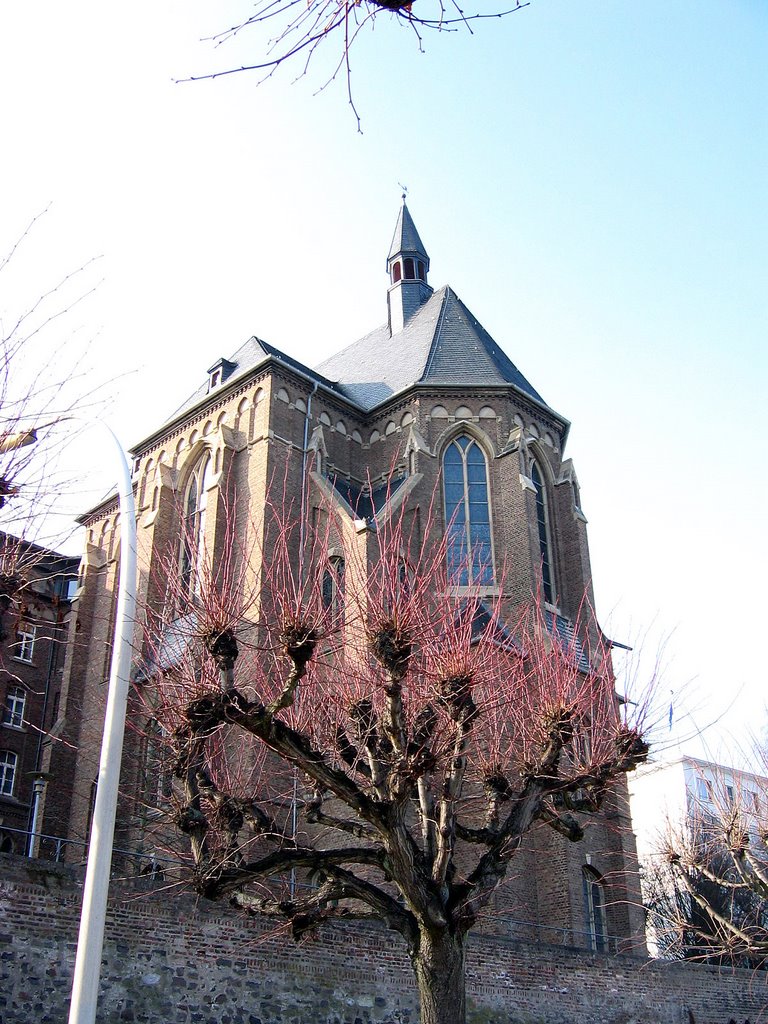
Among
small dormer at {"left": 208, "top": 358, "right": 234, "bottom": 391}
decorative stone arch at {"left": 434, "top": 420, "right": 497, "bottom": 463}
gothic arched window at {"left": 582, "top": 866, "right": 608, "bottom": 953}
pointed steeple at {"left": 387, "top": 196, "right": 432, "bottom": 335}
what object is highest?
pointed steeple at {"left": 387, "top": 196, "right": 432, "bottom": 335}

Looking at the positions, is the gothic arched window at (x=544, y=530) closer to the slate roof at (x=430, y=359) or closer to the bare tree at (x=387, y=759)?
the slate roof at (x=430, y=359)

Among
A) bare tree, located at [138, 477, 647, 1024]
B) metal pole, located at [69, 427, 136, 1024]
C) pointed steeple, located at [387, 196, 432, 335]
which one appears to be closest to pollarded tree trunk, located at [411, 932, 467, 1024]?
bare tree, located at [138, 477, 647, 1024]

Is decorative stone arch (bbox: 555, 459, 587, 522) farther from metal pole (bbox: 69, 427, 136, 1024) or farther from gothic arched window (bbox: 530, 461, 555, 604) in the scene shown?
metal pole (bbox: 69, 427, 136, 1024)

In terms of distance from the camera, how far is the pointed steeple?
3619 cm

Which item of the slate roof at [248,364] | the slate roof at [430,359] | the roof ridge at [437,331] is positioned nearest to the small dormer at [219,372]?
the slate roof at [248,364]

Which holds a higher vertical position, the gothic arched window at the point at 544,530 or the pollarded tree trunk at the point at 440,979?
the gothic arched window at the point at 544,530

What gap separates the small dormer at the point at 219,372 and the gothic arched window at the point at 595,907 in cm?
1691

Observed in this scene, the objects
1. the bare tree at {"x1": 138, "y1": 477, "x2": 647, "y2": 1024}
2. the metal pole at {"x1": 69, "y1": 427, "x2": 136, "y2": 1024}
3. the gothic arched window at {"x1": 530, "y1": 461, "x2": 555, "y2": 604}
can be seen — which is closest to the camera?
the metal pole at {"x1": 69, "y1": 427, "x2": 136, "y2": 1024}

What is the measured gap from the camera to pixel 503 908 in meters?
20.0

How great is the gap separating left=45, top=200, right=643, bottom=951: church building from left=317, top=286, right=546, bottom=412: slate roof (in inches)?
3.2

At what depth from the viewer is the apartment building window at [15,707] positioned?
1270 inches

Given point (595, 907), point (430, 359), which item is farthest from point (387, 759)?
point (430, 359)

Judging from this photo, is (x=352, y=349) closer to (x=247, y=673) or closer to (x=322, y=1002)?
(x=247, y=673)

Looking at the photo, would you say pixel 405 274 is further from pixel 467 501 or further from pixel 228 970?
pixel 228 970
